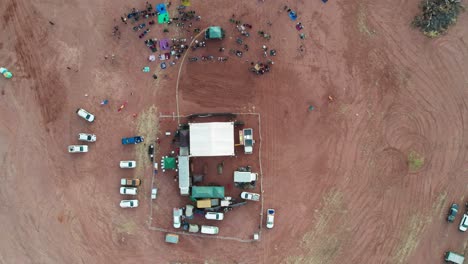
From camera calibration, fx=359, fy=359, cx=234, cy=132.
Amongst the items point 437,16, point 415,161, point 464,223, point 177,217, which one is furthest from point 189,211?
point 437,16

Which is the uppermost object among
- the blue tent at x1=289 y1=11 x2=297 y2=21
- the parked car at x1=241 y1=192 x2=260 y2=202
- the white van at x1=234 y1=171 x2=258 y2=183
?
the blue tent at x1=289 y1=11 x2=297 y2=21

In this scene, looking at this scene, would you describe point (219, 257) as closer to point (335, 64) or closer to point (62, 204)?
point (62, 204)

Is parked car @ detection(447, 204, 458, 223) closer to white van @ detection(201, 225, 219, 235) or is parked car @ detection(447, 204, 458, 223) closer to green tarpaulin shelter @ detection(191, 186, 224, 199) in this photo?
green tarpaulin shelter @ detection(191, 186, 224, 199)

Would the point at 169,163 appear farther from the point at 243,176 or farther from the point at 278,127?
the point at 278,127

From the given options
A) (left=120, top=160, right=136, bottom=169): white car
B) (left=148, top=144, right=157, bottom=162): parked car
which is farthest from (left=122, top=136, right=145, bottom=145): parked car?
(left=120, top=160, right=136, bottom=169): white car

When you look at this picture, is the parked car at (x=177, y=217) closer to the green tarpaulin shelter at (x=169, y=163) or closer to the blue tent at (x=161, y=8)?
the green tarpaulin shelter at (x=169, y=163)

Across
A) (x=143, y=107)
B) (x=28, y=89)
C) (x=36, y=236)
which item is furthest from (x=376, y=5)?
(x=36, y=236)
